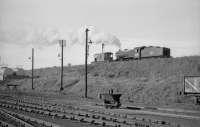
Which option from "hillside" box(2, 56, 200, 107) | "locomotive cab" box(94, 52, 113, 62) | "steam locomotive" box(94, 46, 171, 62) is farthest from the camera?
"locomotive cab" box(94, 52, 113, 62)

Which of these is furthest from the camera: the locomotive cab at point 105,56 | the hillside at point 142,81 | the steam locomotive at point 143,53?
the locomotive cab at point 105,56

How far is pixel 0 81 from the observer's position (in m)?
80.5

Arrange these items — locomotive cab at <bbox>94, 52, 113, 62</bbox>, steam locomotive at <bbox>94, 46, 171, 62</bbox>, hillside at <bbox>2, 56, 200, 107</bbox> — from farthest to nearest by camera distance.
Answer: locomotive cab at <bbox>94, 52, 113, 62</bbox>, steam locomotive at <bbox>94, 46, 171, 62</bbox>, hillside at <bbox>2, 56, 200, 107</bbox>

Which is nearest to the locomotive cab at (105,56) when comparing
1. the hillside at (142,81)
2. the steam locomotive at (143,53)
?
the steam locomotive at (143,53)

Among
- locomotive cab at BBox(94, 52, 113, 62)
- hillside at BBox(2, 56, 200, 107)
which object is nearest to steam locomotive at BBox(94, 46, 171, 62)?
locomotive cab at BBox(94, 52, 113, 62)

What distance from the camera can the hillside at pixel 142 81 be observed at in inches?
1320

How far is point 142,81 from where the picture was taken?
42.2 m

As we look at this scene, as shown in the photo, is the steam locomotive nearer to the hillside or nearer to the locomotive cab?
the locomotive cab

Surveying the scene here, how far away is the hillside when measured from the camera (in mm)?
33531

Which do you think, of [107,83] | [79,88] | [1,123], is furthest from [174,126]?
[79,88]

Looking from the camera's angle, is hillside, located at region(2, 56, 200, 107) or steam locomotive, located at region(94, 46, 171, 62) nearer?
hillside, located at region(2, 56, 200, 107)

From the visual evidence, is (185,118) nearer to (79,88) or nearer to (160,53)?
(79,88)

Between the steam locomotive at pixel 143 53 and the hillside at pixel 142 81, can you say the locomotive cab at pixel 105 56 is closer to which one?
the steam locomotive at pixel 143 53

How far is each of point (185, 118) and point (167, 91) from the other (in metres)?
16.2
